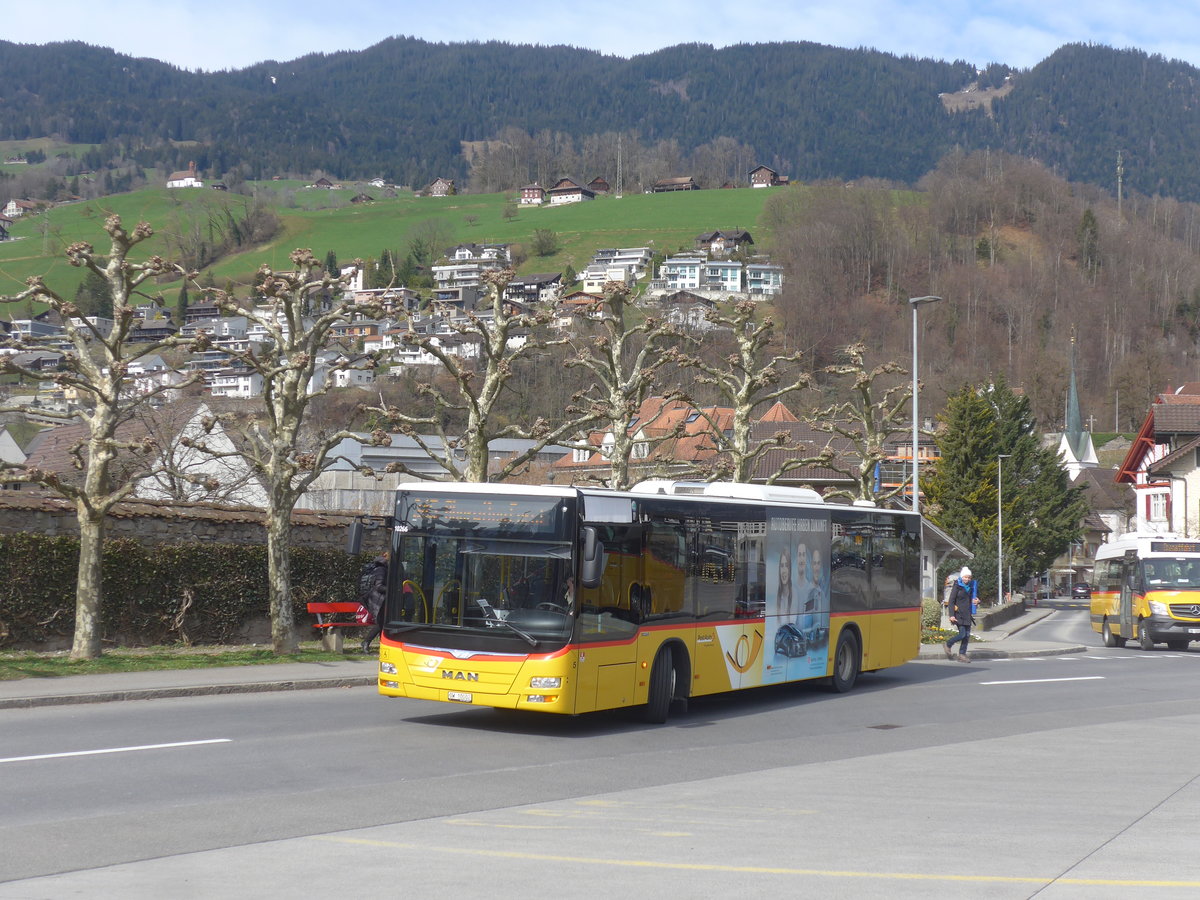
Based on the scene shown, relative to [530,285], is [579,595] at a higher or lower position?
lower

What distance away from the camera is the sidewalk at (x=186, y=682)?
1554 cm

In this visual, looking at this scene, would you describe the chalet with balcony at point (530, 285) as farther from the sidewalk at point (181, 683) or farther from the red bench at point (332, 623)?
the sidewalk at point (181, 683)

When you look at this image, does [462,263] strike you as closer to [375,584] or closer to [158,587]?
[158,587]

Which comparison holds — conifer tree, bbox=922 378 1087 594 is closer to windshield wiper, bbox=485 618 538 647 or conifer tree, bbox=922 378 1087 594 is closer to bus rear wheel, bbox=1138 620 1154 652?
bus rear wheel, bbox=1138 620 1154 652

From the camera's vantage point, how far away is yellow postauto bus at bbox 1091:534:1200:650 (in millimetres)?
32625

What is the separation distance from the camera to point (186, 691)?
658 inches

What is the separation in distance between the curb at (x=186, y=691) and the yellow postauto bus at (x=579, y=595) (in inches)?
155

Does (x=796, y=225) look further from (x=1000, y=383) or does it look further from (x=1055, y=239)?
(x=1000, y=383)

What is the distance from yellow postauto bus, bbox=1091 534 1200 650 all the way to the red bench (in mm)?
21115

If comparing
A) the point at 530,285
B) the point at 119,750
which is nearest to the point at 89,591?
the point at 119,750

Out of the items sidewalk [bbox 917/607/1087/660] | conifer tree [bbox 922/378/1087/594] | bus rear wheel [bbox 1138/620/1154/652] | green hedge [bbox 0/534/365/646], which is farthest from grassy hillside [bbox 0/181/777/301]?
green hedge [bbox 0/534/365/646]

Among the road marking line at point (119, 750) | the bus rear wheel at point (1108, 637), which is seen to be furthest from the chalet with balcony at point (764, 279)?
the road marking line at point (119, 750)

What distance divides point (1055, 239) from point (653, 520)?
503ft

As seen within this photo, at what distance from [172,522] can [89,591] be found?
12.4ft
